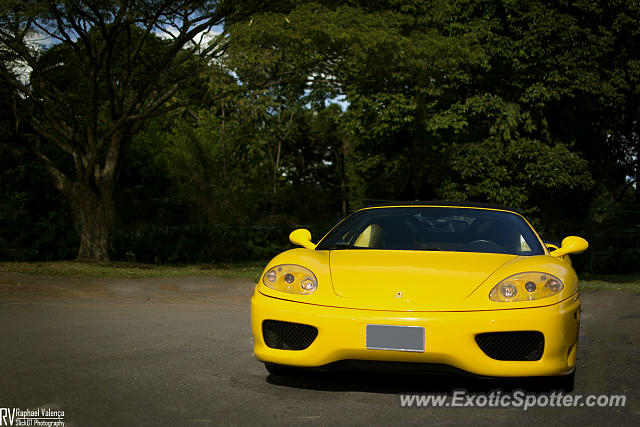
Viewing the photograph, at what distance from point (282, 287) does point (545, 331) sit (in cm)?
165

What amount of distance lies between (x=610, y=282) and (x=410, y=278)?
14903 mm

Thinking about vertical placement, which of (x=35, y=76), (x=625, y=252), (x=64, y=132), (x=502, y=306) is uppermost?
(x=35, y=76)

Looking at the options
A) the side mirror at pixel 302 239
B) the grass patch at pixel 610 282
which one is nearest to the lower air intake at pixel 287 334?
the side mirror at pixel 302 239

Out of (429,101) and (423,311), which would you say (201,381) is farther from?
(429,101)

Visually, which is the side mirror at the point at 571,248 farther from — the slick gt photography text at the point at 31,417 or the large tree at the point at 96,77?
the large tree at the point at 96,77

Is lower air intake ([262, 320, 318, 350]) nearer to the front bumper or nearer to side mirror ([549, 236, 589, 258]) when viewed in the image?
the front bumper

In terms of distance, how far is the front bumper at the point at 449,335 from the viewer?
4.26 metres

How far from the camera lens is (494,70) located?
2408cm

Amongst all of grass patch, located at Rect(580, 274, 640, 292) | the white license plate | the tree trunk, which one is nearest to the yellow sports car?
the white license plate

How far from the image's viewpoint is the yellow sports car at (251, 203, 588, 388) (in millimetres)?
4281

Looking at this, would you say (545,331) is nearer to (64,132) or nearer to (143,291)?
(143,291)

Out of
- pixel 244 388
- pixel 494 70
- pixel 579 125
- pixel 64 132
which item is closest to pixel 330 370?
pixel 244 388

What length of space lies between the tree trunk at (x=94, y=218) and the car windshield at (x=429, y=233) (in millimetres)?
12678

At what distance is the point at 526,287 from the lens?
4512mm
